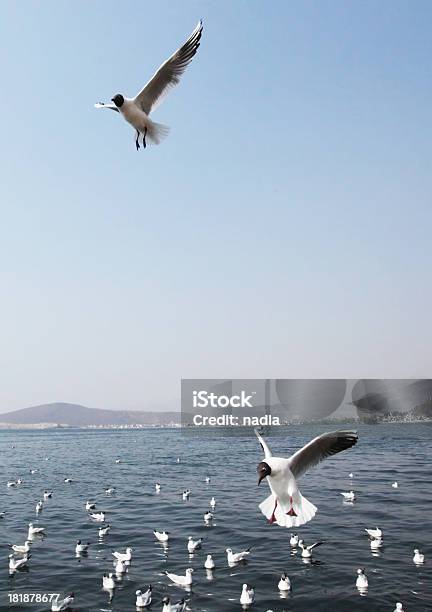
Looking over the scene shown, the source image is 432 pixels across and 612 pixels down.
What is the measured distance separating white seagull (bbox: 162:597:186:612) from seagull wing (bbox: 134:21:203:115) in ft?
41.6

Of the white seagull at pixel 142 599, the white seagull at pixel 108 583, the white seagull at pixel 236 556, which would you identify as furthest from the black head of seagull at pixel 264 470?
the white seagull at pixel 236 556

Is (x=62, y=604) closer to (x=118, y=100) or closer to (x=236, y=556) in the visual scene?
(x=236, y=556)

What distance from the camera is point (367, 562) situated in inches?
753

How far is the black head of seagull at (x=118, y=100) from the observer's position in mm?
6172

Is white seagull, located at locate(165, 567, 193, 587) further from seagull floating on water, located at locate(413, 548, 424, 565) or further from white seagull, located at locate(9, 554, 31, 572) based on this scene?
seagull floating on water, located at locate(413, 548, 424, 565)

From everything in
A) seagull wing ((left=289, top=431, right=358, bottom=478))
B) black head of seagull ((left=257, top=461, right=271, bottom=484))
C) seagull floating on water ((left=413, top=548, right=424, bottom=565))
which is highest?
seagull wing ((left=289, top=431, right=358, bottom=478))

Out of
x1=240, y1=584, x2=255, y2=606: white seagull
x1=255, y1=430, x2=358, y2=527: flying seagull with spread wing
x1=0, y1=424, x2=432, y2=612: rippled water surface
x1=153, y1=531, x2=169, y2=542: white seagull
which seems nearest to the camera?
x1=255, y1=430, x2=358, y2=527: flying seagull with spread wing

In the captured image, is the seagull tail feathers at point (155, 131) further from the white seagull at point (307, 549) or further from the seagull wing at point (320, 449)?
the white seagull at point (307, 549)

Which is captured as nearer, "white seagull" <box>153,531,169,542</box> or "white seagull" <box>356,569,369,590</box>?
"white seagull" <box>356,569,369,590</box>

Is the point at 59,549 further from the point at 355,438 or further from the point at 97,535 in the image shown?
the point at 355,438

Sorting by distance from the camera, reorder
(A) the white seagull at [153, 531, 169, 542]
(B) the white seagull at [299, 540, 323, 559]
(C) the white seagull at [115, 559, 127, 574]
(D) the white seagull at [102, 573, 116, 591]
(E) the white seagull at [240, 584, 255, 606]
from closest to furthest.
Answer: (E) the white seagull at [240, 584, 255, 606], (D) the white seagull at [102, 573, 116, 591], (C) the white seagull at [115, 559, 127, 574], (B) the white seagull at [299, 540, 323, 559], (A) the white seagull at [153, 531, 169, 542]

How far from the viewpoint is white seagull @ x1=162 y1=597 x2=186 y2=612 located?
1477 centimetres

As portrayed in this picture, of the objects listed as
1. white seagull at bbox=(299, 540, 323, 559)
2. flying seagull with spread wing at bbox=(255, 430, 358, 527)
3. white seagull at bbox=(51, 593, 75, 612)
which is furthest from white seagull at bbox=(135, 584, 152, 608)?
flying seagull with spread wing at bbox=(255, 430, 358, 527)

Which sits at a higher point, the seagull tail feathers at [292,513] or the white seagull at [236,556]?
the seagull tail feathers at [292,513]
